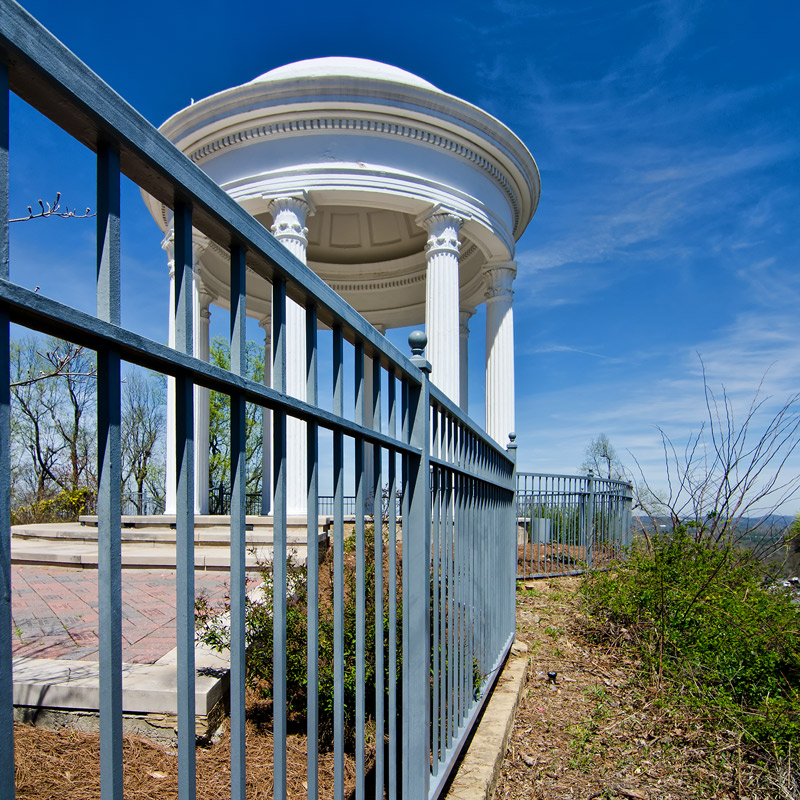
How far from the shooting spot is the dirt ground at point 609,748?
3785mm

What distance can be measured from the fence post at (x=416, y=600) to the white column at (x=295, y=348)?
6.05 m

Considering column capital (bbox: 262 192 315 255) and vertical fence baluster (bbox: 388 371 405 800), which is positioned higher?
column capital (bbox: 262 192 315 255)

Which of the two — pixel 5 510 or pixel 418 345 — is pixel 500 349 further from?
pixel 5 510

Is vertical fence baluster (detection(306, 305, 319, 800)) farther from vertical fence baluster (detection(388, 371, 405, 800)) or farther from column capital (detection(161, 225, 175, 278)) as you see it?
column capital (detection(161, 225, 175, 278))

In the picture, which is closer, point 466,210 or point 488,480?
point 488,480

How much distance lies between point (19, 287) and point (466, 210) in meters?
12.0

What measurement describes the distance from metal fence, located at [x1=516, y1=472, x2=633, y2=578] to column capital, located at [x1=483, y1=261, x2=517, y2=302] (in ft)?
13.7

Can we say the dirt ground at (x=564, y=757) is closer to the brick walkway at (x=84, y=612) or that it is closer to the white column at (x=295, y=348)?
the brick walkway at (x=84, y=612)

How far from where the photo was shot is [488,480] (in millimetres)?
4418

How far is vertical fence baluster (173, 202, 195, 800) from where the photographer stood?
3.44ft

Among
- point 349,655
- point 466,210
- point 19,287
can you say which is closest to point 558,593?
point 349,655

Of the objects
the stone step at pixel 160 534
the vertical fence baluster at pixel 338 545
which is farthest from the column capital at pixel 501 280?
the vertical fence baluster at pixel 338 545

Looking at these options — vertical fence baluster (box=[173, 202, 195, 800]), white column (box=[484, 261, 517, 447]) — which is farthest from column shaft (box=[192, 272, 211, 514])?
vertical fence baluster (box=[173, 202, 195, 800])

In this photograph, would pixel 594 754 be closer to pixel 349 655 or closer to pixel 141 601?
pixel 349 655
